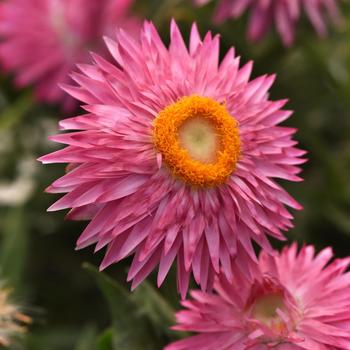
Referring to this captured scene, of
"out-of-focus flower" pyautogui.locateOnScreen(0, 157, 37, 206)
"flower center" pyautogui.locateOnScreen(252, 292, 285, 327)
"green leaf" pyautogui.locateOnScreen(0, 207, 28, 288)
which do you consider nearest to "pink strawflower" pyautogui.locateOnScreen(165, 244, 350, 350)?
"flower center" pyautogui.locateOnScreen(252, 292, 285, 327)

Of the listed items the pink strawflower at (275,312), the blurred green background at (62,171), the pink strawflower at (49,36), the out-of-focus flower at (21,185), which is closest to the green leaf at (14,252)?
the blurred green background at (62,171)

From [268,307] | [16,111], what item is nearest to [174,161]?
[268,307]

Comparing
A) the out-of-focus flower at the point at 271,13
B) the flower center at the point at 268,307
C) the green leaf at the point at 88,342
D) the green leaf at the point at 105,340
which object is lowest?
the green leaf at the point at 88,342

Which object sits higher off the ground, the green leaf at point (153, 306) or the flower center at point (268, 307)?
the flower center at point (268, 307)

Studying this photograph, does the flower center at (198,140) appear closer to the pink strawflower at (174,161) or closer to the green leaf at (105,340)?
the pink strawflower at (174,161)

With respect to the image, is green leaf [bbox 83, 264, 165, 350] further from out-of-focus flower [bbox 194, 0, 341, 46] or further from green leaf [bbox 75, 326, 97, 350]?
out-of-focus flower [bbox 194, 0, 341, 46]

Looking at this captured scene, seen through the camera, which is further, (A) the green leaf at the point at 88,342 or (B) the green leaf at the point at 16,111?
(B) the green leaf at the point at 16,111

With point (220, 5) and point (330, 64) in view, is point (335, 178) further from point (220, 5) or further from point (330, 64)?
point (220, 5)
